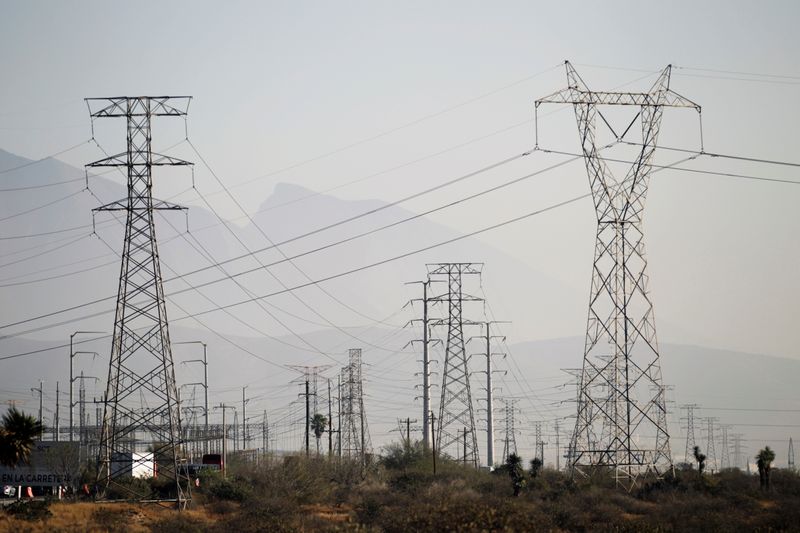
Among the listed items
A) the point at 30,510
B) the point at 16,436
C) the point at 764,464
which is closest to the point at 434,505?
the point at 16,436

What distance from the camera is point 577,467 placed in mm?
71125

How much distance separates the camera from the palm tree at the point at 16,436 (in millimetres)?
53812

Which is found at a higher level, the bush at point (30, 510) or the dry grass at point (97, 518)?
the bush at point (30, 510)

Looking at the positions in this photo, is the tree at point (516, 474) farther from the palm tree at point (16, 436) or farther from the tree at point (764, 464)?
the palm tree at point (16, 436)

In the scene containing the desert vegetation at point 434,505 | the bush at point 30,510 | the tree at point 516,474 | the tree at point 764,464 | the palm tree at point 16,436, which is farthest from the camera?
the tree at point 764,464

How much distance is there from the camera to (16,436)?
178 ft

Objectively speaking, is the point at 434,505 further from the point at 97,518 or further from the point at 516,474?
the point at 516,474

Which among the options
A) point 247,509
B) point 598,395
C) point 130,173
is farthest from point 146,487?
point 598,395

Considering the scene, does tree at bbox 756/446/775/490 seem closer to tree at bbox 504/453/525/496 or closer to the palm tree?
tree at bbox 504/453/525/496

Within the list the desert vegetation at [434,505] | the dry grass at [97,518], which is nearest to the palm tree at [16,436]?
the dry grass at [97,518]

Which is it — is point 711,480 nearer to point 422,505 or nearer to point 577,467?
point 577,467

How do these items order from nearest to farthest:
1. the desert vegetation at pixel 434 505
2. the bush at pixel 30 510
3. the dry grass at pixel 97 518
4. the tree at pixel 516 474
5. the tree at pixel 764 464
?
the desert vegetation at pixel 434 505
the dry grass at pixel 97 518
the bush at pixel 30 510
the tree at pixel 516 474
the tree at pixel 764 464

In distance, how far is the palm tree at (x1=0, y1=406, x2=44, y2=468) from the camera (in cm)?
5381

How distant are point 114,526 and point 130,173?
785 inches
